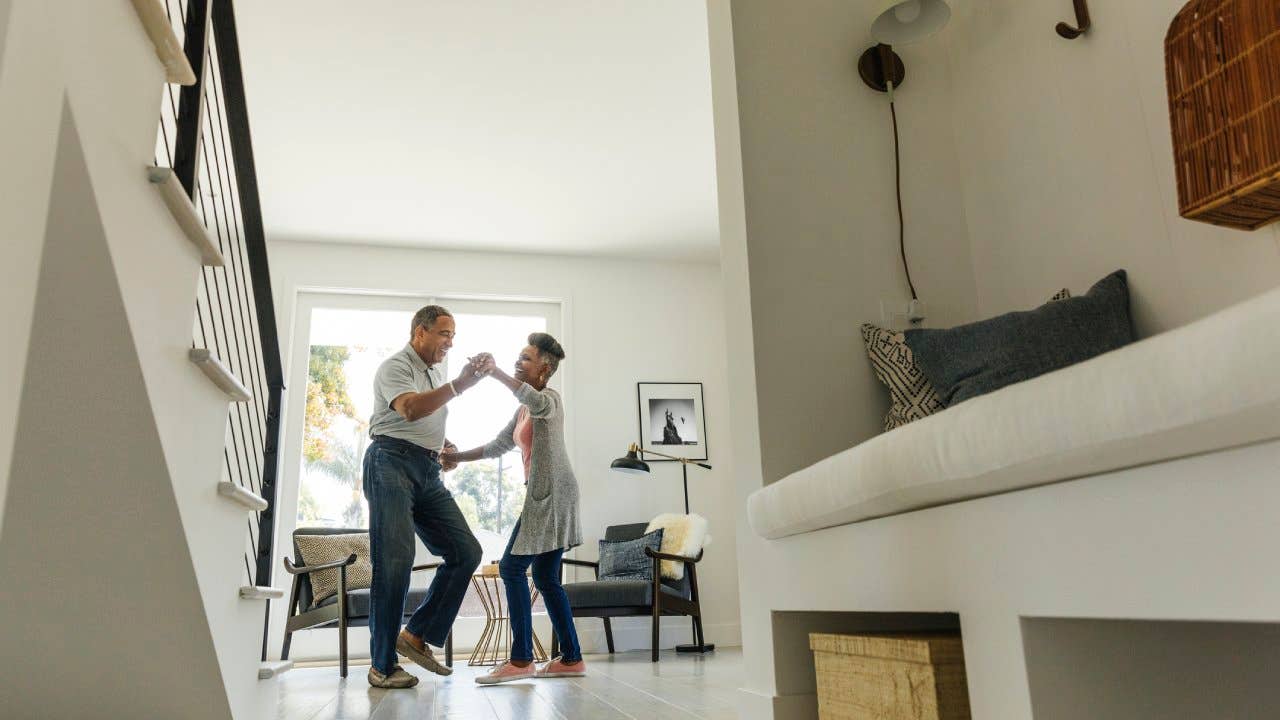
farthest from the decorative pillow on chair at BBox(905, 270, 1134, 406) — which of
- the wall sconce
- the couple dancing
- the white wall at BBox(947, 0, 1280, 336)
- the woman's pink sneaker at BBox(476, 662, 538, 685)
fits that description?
the woman's pink sneaker at BBox(476, 662, 538, 685)

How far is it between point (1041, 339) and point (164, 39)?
1.64m

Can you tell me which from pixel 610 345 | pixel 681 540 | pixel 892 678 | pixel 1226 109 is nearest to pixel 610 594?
pixel 681 540

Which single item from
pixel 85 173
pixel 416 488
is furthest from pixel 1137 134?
pixel 416 488

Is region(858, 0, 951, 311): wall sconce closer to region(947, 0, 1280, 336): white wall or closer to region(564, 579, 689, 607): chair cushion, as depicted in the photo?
region(947, 0, 1280, 336): white wall

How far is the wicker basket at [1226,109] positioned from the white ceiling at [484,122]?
2.85 meters

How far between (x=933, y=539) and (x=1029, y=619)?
8.3 inches

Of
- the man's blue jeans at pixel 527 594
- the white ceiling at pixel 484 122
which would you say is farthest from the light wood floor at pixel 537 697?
the white ceiling at pixel 484 122

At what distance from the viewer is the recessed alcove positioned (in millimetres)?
980

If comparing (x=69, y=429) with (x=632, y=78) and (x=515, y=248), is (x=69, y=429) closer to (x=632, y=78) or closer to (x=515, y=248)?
(x=632, y=78)

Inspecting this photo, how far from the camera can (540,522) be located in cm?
354

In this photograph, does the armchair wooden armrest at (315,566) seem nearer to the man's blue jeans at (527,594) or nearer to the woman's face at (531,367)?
the man's blue jeans at (527,594)

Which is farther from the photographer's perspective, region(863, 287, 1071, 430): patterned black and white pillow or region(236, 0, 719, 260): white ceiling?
region(236, 0, 719, 260): white ceiling

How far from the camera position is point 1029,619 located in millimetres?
1008

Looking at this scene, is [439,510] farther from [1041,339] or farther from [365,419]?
[365,419]
